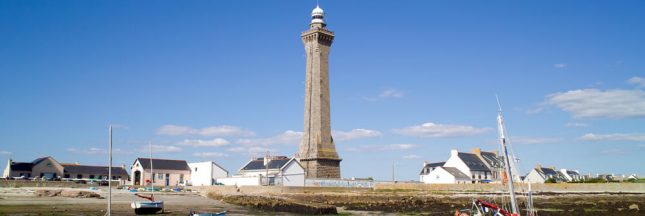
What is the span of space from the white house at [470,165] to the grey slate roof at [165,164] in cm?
5042

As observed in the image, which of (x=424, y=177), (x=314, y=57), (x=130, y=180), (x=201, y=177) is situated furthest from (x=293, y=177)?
(x=130, y=180)

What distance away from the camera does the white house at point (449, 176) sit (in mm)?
100375

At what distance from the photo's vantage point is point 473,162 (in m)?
106

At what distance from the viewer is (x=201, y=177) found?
353ft

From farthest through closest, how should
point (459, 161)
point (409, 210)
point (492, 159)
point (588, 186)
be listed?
point (492, 159)
point (459, 161)
point (588, 186)
point (409, 210)

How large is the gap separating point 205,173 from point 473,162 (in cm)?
4988

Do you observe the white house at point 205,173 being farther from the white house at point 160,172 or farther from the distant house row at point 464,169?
the distant house row at point 464,169

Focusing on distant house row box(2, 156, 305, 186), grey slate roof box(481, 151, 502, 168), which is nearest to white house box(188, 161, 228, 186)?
distant house row box(2, 156, 305, 186)

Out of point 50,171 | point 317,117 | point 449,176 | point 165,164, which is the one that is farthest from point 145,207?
point 50,171

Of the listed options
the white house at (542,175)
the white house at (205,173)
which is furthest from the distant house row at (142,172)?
the white house at (542,175)

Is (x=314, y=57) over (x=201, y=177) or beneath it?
over

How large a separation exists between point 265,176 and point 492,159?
4929 centimetres

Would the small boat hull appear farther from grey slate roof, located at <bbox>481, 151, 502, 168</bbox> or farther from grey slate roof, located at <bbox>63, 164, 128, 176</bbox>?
grey slate roof, located at <bbox>63, 164, 128, 176</bbox>

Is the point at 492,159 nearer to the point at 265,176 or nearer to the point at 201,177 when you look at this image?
the point at 265,176
